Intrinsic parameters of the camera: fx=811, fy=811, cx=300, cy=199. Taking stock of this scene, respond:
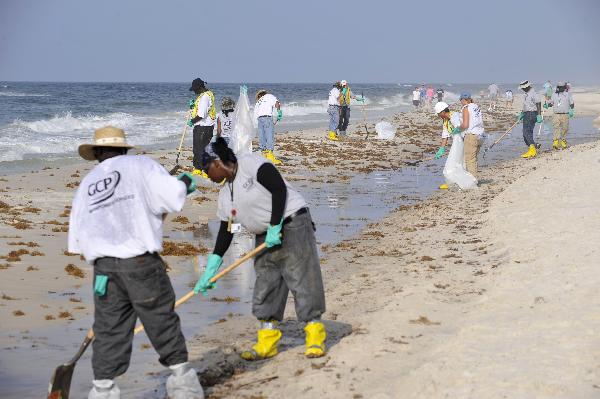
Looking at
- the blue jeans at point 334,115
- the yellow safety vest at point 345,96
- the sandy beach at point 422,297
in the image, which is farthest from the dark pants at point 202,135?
the blue jeans at point 334,115

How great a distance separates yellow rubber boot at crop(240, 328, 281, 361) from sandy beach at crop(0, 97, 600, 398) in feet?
0.27

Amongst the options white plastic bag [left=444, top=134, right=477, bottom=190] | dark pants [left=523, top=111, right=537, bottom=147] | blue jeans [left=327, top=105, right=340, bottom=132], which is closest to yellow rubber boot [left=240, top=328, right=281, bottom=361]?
white plastic bag [left=444, top=134, right=477, bottom=190]

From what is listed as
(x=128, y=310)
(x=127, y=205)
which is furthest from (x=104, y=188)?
(x=128, y=310)

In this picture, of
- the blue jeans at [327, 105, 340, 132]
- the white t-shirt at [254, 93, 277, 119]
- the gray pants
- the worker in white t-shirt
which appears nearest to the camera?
the gray pants

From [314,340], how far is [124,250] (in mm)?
→ 1788

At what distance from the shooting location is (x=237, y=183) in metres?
5.81

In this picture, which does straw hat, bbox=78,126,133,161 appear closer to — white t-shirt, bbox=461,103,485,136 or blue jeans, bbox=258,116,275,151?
white t-shirt, bbox=461,103,485,136

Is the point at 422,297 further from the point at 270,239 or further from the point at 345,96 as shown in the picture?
the point at 345,96

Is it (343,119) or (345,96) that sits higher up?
(345,96)

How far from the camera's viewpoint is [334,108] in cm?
2638

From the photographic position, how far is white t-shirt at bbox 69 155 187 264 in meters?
4.79

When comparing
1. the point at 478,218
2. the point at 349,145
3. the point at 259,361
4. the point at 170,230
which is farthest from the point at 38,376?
A: the point at 349,145

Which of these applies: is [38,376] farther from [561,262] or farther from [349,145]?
[349,145]

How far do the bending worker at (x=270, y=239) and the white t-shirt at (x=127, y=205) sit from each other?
38.2 inches
